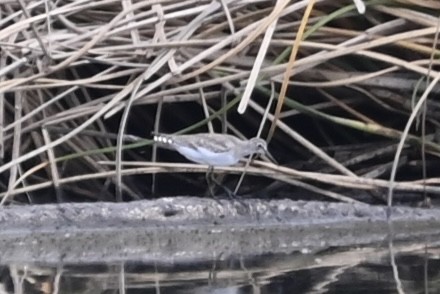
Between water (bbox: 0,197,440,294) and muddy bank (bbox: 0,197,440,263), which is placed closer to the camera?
water (bbox: 0,197,440,294)

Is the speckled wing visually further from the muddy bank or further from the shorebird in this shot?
the muddy bank

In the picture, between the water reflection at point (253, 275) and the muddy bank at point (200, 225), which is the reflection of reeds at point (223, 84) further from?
the water reflection at point (253, 275)

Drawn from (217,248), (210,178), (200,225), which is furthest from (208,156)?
(217,248)

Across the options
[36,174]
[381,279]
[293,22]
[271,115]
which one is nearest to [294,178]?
[271,115]

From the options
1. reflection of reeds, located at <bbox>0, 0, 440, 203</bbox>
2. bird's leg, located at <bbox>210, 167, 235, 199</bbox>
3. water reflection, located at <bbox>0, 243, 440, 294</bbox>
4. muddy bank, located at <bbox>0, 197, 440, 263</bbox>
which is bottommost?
water reflection, located at <bbox>0, 243, 440, 294</bbox>

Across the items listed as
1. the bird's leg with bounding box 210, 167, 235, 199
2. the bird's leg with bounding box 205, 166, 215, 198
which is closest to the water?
the bird's leg with bounding box 210, 167, 235, 199

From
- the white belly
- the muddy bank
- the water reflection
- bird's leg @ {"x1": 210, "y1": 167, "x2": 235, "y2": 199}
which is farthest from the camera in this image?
bird's leg @ {"x1": 210, "y1": 167, "x2": 235, "y2": 199}

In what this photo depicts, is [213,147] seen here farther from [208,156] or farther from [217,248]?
[217,248]
